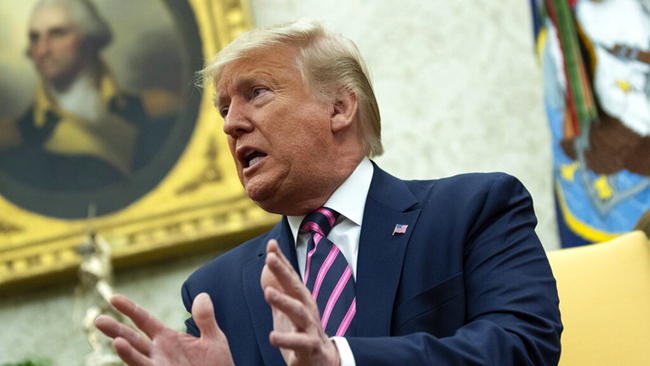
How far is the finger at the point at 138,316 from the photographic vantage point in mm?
1324

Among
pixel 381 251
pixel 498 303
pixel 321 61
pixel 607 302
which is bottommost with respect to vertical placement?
pixel 607 302

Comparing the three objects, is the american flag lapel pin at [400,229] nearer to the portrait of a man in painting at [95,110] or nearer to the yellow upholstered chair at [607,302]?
the yellow upholstered chair at [607,302]

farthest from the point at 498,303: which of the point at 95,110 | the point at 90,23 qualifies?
the point at 90,23

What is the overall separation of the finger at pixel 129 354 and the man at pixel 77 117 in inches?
128

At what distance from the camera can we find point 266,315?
71.8 inches

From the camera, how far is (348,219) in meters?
1.86

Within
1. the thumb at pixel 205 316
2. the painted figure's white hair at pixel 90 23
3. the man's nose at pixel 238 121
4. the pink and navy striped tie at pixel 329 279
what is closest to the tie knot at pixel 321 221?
the pink and navy striped tie at pixel 329 279

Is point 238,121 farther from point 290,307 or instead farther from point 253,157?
point 290,307

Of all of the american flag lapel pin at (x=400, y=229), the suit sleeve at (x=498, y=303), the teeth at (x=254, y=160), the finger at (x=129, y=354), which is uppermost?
the teeth at (x=254, y=160)

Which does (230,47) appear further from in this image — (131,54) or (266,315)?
(131,54)

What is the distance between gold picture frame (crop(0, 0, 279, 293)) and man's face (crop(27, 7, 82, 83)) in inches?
11.1

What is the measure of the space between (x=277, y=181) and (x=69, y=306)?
3028 millimetres

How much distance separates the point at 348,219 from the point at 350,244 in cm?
9

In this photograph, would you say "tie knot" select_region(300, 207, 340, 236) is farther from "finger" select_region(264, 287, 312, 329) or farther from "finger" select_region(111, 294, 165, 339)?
"finger" select_region(264, 287, 312, 329)
